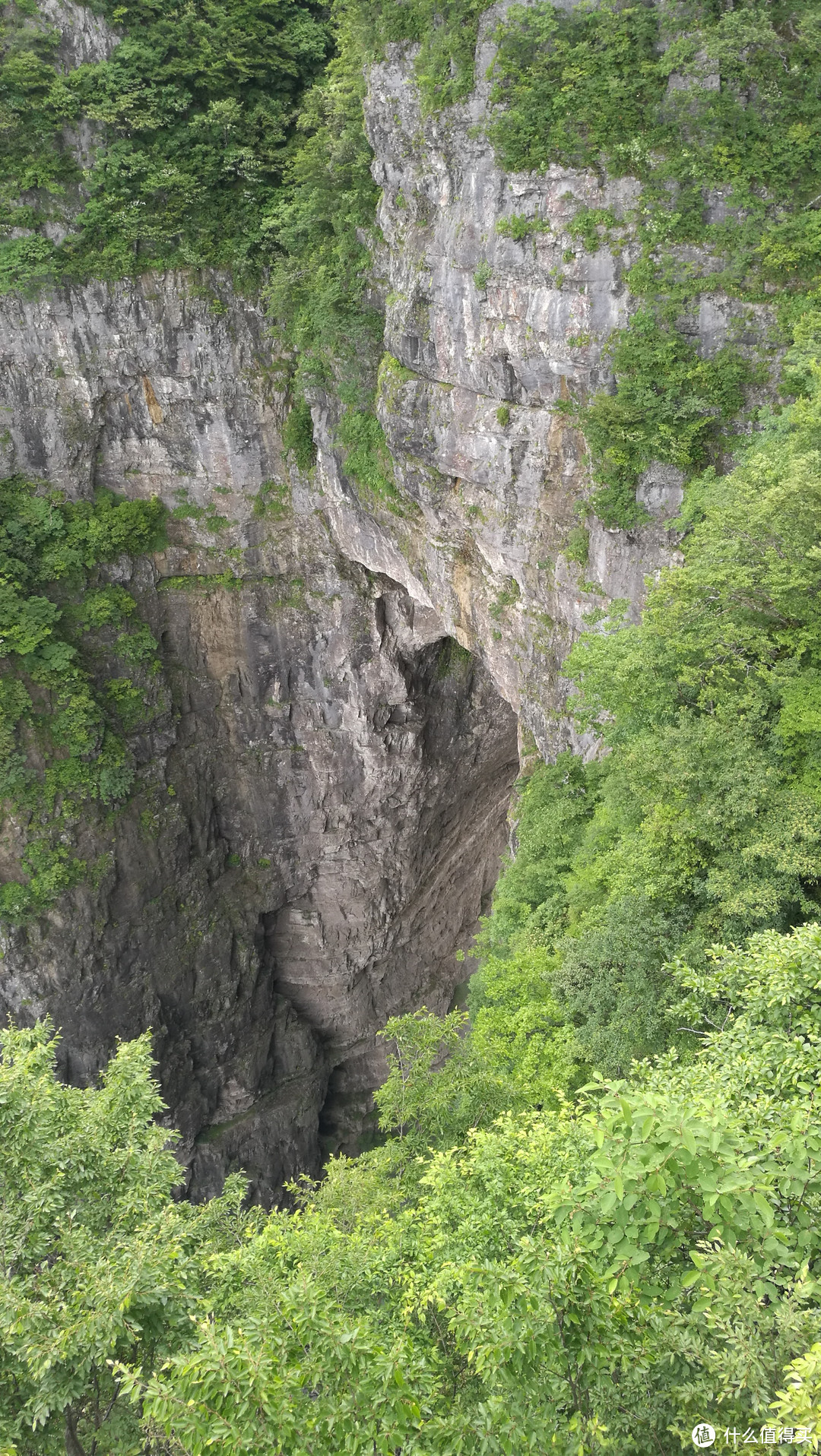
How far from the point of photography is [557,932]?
1270cm

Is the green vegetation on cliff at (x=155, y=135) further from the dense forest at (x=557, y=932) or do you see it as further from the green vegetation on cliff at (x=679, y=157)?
the green vegetation on cliff at (x=679, y=157)

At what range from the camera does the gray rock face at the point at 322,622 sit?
15.2 metres

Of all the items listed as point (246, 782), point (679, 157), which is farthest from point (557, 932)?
point (246, 782)

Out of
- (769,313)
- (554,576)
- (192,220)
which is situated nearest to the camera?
(769,313)

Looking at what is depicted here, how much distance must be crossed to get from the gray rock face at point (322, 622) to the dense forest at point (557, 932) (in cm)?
94

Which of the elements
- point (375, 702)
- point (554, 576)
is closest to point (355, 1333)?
point (554, 576)

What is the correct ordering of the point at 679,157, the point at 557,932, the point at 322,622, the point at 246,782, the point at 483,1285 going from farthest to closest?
1. the point at 246,782
2. the point at 322,622
3. the point at 557,932
4. the point at 679,157
5. the point at 483,1285

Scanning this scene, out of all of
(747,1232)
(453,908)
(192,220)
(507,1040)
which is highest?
(192,220)

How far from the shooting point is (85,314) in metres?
22.2

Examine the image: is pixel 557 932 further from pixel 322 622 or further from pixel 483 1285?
pixel 322 622

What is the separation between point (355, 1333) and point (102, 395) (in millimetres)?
23915

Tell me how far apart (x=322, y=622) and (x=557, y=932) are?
51.1 ft

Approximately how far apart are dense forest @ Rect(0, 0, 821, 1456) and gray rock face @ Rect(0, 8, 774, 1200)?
3.07 ft

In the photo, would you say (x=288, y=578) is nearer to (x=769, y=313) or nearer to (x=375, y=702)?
(x=375, y=702)
